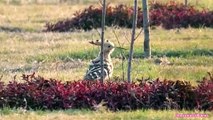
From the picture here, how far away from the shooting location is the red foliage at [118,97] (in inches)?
403

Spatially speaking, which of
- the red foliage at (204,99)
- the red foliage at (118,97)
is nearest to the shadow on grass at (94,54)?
the red foliage at (118,97)

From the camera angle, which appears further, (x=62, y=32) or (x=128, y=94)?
(x=62, y=32)

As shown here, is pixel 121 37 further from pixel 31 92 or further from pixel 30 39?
pixel 31 92

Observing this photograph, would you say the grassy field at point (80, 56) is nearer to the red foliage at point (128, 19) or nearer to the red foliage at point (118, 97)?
the red foliage at point (118, 97)

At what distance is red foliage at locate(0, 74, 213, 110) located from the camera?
1023cm

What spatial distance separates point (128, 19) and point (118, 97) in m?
12.6

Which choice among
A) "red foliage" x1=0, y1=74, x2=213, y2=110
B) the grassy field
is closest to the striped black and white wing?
the grassy field

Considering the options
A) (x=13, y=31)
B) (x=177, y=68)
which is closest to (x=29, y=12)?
(x=13, y=31)

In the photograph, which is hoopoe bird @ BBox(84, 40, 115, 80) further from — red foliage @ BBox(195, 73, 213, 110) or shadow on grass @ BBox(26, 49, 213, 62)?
shadow on grass @ BBox(26, 49, 213, 62)

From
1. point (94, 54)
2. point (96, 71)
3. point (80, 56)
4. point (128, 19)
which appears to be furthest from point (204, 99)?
point (128, 19)

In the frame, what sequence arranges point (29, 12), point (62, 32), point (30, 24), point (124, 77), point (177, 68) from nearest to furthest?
1. point (124, 77)
2. point (177, 68)
3. point (62, 32)
4. point (30, 24)
5. point (29, 12)

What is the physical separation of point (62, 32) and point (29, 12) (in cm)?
569

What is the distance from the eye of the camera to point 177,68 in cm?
1395

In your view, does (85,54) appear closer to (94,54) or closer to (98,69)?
(94,54)
